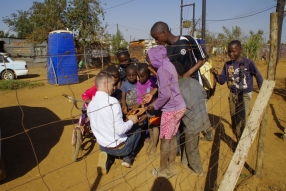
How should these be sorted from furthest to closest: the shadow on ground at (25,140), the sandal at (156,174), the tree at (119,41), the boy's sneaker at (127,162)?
1. the tree at (119,41)
2. the shadow on ground at (25,140)
3. the boy's sneaker at (127,162)
4. the sandal at (156,174)

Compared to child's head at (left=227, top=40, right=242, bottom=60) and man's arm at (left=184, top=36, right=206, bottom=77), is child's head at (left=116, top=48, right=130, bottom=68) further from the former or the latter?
child's head at (left=227, top=40, right=242, bottom=60)

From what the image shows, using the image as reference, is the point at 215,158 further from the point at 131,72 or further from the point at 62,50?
the point at 62,50

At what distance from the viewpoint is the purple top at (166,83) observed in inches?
96.7

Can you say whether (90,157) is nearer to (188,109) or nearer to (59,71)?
(188,109)

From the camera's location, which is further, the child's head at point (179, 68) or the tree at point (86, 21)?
the tree at point (86, 21)

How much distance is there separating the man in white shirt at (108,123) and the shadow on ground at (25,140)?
1.71 feet

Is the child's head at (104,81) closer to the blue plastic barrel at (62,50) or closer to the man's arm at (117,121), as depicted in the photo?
the man's arm at (117,121)

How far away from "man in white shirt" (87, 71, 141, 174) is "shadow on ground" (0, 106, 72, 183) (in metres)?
0.52

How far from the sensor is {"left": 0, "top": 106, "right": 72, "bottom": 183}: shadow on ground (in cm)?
320

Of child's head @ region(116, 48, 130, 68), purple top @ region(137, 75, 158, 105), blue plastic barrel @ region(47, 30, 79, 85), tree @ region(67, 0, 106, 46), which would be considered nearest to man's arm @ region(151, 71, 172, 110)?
purple top @ region(137, 75, 158, 105)

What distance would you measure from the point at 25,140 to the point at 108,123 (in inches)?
92.2

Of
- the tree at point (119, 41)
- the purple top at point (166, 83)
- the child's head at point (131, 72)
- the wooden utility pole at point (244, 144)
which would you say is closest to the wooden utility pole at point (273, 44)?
the wooden utility pole at point (244, 144)

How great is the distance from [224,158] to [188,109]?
4.18 feet

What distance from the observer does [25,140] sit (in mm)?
4051
